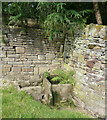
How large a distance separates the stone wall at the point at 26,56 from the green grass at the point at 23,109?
3.60ft

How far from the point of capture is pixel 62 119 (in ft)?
11.0

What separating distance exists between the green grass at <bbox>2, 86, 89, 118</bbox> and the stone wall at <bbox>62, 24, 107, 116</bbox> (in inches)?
28.5

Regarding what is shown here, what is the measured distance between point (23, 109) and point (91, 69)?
2392 mm

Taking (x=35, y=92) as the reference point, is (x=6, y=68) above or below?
above

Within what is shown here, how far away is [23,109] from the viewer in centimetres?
344

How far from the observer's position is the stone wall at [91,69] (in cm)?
397

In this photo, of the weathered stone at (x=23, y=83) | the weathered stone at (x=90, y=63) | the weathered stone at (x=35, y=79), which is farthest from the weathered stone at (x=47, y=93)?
the weathered stone at (x=90, y=63)

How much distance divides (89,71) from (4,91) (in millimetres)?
3013

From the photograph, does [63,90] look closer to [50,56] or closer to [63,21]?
[50,56]

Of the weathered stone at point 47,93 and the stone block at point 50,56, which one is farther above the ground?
the stone block at point 50,56

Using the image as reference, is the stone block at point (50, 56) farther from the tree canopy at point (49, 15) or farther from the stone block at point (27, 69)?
the tree canopy at point (49, 15)

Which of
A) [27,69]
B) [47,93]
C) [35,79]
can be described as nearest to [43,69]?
[35,79]

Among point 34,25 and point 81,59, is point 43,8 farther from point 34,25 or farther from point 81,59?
point 81,59

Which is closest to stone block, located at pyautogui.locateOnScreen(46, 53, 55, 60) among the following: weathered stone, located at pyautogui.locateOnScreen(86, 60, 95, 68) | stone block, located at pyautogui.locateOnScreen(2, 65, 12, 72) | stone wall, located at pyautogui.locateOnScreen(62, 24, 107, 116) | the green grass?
stone wall, located at pyautogui.locateOnScreen(62, 24, 107, 116)
